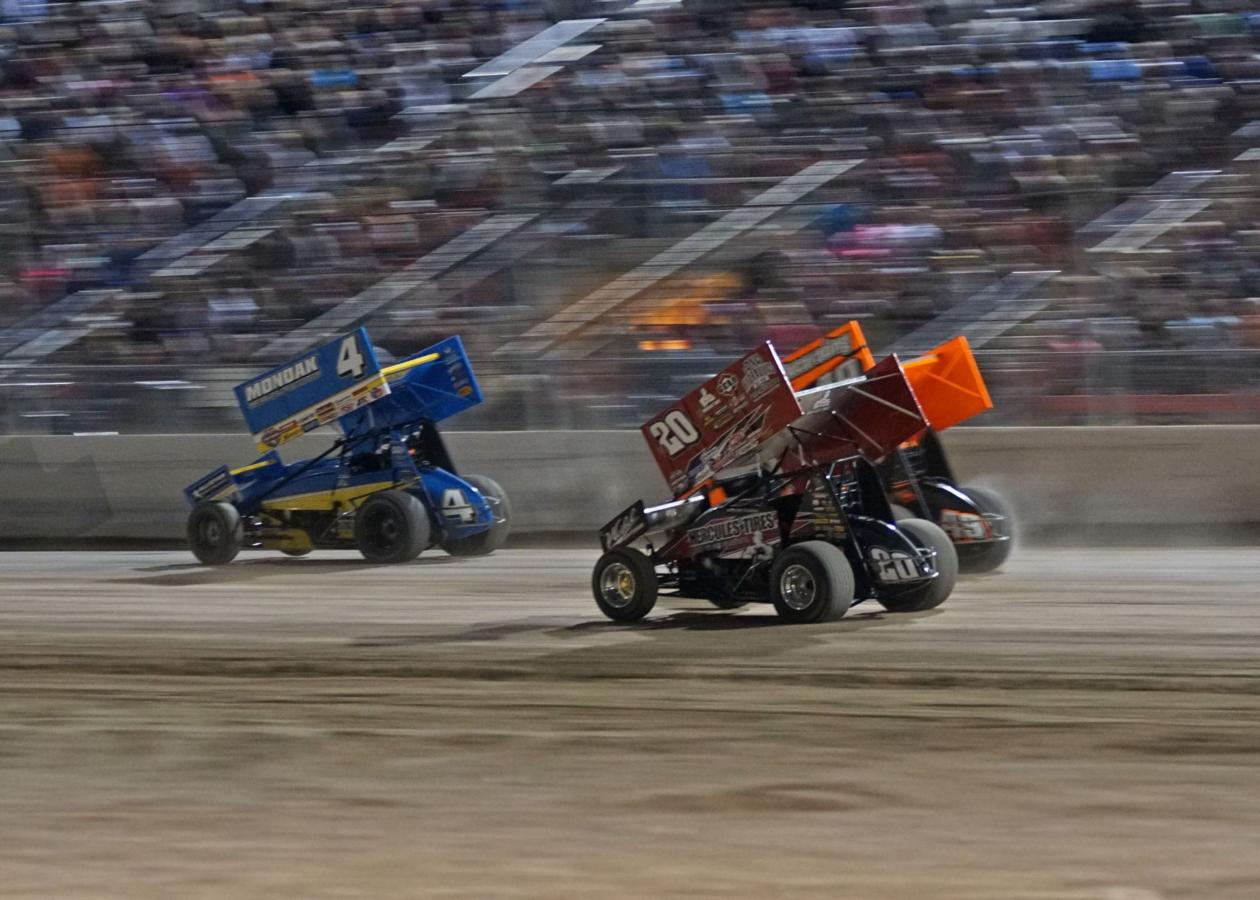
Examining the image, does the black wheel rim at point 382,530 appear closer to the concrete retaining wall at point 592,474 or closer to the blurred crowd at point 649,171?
the concrete retaining wall at point 592,474

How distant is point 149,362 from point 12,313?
6.64 ft

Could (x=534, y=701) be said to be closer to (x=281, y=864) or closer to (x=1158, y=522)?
(x=281, y=864)

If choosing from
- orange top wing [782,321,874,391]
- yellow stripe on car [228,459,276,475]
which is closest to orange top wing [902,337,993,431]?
orange top wing [782,321,874,391]

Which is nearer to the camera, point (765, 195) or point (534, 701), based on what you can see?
point (534, 701)

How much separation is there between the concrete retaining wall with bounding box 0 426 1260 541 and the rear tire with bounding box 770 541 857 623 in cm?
378

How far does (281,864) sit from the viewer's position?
478 cm

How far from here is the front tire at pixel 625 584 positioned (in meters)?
8.73

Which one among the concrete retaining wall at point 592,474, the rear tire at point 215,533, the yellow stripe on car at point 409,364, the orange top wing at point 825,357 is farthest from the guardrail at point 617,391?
the orange top wing at point 825,357

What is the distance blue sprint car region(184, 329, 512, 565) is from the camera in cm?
1184

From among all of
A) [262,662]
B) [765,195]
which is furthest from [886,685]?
[765,195]

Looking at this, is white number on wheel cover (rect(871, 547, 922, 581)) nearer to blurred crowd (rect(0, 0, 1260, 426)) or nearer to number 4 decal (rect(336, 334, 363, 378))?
blurred crowd (rect(0, 0, 1260, 426))

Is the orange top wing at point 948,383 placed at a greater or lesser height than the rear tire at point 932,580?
greater

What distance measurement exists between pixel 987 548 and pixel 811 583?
2155mm

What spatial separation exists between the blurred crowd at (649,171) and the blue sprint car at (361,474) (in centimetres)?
119
